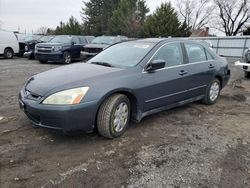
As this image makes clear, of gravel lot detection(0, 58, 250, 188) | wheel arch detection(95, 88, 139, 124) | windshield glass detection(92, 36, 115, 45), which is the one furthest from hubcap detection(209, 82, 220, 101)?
windshield glass detection(92, 36, 115, 45)

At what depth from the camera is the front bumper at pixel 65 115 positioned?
3.38 m

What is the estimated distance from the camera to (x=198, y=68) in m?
5.34

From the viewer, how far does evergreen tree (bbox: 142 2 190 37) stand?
30.2 meters

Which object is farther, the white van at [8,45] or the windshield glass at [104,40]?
the white van at [8,45]

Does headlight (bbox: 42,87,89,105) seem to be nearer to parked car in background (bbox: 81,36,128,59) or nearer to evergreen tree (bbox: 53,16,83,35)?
parked car in background (bbox: 81,36,128,59)

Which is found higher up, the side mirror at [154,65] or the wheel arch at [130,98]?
the side mirror at [154,65]

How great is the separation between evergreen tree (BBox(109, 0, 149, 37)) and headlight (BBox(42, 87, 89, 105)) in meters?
30.8

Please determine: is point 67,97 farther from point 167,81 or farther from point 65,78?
point 167,81

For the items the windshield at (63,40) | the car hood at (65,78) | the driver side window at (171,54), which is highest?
the windshield at (63,40)

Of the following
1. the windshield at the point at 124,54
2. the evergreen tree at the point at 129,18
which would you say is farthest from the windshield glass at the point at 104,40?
the evergreen tree at the point at 129,18

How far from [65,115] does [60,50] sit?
1106 cm

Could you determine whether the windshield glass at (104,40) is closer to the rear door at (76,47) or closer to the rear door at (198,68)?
the rear door at (76,47)

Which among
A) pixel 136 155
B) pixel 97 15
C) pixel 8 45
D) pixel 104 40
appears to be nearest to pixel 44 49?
pixel 104 40

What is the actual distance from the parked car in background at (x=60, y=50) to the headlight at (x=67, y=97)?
10764mm
